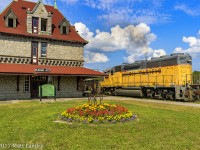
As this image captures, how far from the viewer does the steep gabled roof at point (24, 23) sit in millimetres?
30703

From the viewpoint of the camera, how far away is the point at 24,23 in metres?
32.3

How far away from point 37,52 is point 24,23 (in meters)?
4.11

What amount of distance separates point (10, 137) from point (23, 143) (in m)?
1.06

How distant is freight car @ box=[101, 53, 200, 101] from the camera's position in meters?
26.8

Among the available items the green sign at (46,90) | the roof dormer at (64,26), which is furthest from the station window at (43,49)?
the green sign at (46,90)

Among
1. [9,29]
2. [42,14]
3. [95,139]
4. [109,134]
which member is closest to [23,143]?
[95,139]

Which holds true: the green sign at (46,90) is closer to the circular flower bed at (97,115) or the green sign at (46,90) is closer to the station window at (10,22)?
A: the station window at (10,22)

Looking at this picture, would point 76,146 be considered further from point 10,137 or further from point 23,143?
point 10,137

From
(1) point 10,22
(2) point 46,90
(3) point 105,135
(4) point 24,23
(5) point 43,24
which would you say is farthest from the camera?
(5) point 43,24

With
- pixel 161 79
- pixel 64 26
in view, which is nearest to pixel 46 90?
pixel 64 26

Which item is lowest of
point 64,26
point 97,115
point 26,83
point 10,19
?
point 97,115

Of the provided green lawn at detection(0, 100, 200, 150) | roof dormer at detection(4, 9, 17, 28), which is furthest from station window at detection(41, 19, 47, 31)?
green lawn at detection(0, 100, 200, 150)

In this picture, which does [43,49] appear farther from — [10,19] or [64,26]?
[10,19]

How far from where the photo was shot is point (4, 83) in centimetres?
2922
